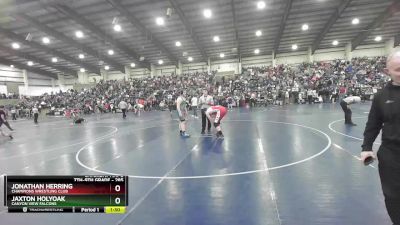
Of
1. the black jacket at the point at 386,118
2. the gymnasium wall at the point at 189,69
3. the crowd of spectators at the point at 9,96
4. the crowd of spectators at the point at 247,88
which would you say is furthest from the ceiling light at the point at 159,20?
the crowd of spectators at the point at 9,96

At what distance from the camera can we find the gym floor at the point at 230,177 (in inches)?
145

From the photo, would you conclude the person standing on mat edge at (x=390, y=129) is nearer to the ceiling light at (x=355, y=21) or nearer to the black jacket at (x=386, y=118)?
the black jacket at (x=386, y=118)

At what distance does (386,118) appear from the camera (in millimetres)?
2170

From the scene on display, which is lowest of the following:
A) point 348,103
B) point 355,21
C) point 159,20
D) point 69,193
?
point 69,193

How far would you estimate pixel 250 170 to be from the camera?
18.6 feet

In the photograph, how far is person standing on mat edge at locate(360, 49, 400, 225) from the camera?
208 centimetres

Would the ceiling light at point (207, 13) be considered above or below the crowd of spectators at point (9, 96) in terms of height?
above

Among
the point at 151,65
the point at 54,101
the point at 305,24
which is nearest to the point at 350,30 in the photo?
the point at 305,24

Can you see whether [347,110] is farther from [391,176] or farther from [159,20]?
[159,20]

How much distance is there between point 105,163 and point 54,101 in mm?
37078

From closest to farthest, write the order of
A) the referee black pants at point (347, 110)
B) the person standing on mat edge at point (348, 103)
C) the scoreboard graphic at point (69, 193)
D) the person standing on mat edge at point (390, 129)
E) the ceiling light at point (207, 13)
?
the person standing on mat edge at point (390, 129) < the scoreboard graphic at point (69, 193) < the person standing on mat edge at point (348, 103) < the referee black pants at point (347, 110) < the ceiling light at point (207, 13)

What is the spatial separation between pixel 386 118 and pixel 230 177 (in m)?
3.49

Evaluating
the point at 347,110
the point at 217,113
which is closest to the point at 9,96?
the point at 217,113

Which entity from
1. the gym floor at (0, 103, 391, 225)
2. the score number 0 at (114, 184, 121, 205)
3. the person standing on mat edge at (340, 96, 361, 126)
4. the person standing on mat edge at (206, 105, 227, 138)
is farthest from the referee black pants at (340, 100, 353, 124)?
the score number 0 at (114, 184, 121, 205)
